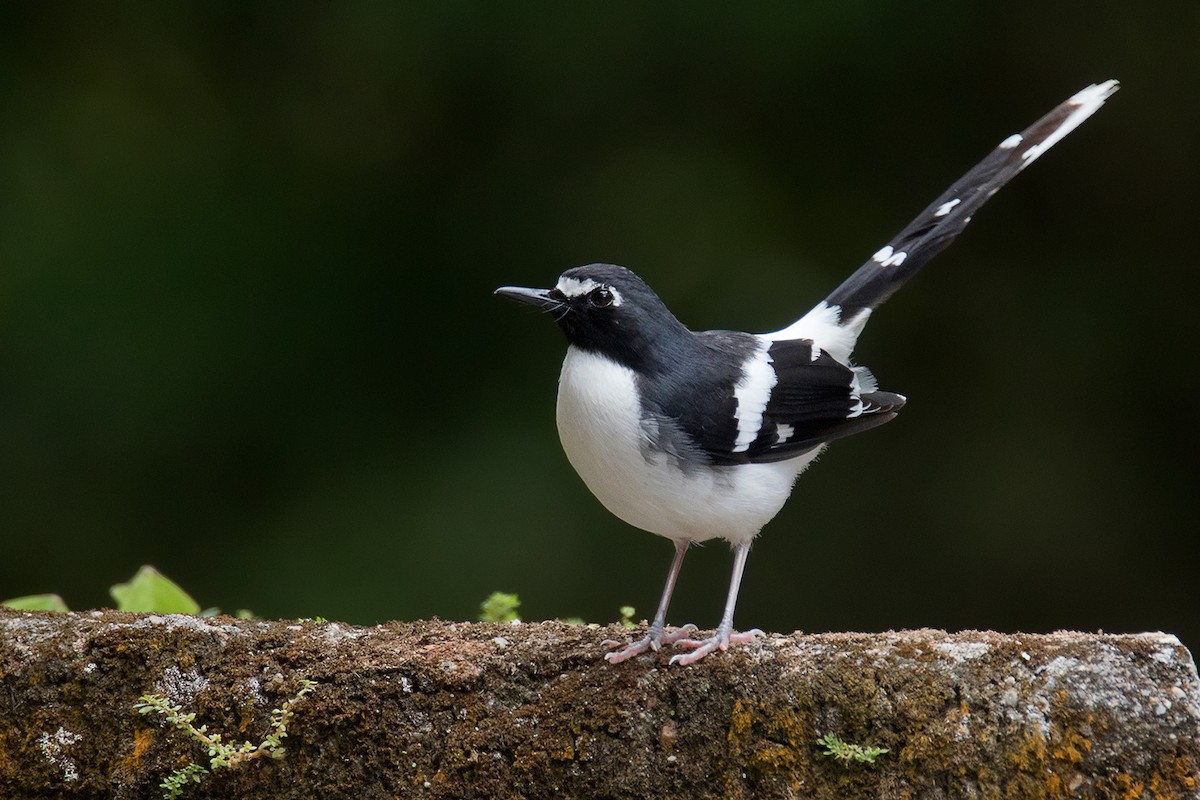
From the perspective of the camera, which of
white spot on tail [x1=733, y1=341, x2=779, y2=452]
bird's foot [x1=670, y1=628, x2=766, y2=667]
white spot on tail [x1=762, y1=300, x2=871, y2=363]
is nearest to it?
bird's foot [x1=670, y1=628, x2=766, y2=667]

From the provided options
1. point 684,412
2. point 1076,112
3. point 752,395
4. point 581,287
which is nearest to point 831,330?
point 752,395

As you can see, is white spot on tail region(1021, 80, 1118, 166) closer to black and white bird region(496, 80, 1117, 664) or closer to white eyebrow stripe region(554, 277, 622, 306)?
black and white bird region(496, 80, 1117, 664)

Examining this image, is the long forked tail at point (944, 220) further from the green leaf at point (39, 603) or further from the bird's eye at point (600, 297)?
the green leaf at point (39, 603)

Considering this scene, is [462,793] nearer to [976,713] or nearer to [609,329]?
[976,713]

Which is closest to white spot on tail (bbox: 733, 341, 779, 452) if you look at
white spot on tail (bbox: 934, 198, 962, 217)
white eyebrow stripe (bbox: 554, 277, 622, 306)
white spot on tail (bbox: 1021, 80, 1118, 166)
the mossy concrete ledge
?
white eyebrow stripe (bbox: 554, 277, 622, 306)

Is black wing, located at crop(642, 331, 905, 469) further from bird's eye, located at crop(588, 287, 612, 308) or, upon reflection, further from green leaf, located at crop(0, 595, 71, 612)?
green leaf, located at crop(0, 595, 71, 612)

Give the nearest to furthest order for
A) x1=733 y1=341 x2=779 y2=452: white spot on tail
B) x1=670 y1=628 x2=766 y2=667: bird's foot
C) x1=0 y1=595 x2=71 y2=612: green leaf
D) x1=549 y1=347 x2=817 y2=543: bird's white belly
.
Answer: x1=670 y1=628 x2=766 y2=667: bird's foot
x1=549 y1=347 x2=817 y2=543: bird's white belly
x1=733 y1=341 x2=779 y2=452: white spot on tail
x1=0 y1=595 x2=71 y2=612: green leaf

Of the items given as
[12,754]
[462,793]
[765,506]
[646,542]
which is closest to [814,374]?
[765,506]

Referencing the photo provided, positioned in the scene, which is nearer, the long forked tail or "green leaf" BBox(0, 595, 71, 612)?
"green leaf" BBox(0, 595, 71, 612)

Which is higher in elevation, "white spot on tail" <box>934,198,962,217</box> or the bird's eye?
"white spot on tail" <box>934,198,962,217</box>

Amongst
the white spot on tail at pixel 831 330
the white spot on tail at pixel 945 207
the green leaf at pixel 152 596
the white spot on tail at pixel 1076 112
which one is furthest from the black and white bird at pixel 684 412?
the green leaf at pixel 152 596

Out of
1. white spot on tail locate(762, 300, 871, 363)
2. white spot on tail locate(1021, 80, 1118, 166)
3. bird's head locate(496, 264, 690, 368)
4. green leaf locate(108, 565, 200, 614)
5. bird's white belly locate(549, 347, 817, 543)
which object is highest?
white spot on tail locate(1021, 80, 1118, 166)
